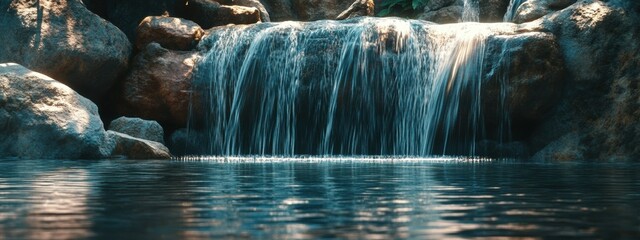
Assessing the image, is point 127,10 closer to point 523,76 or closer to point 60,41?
point 60,41

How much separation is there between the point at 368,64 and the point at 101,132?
191 inches

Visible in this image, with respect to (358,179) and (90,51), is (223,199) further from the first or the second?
(90,51)

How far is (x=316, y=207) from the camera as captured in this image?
14.8ft

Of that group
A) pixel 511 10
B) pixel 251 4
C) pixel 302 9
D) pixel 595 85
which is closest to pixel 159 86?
pixel 251 4

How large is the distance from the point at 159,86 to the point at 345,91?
10.2 feet

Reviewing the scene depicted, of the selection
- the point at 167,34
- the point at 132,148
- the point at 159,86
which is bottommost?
the point at 132,148

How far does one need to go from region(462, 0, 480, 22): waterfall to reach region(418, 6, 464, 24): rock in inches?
7.7

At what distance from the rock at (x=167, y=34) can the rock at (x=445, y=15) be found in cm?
639

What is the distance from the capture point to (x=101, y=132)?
12.9m

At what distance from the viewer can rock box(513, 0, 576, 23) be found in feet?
54.4

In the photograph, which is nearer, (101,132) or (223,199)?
(223,199)

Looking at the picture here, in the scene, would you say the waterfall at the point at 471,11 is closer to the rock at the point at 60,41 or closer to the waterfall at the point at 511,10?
the waterfall at the point at 511,10

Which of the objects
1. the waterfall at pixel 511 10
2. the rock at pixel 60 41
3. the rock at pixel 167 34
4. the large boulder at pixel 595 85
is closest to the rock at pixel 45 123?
the rock at pixel 60 41

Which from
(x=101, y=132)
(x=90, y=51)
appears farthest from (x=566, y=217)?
(x=90, y=51)
